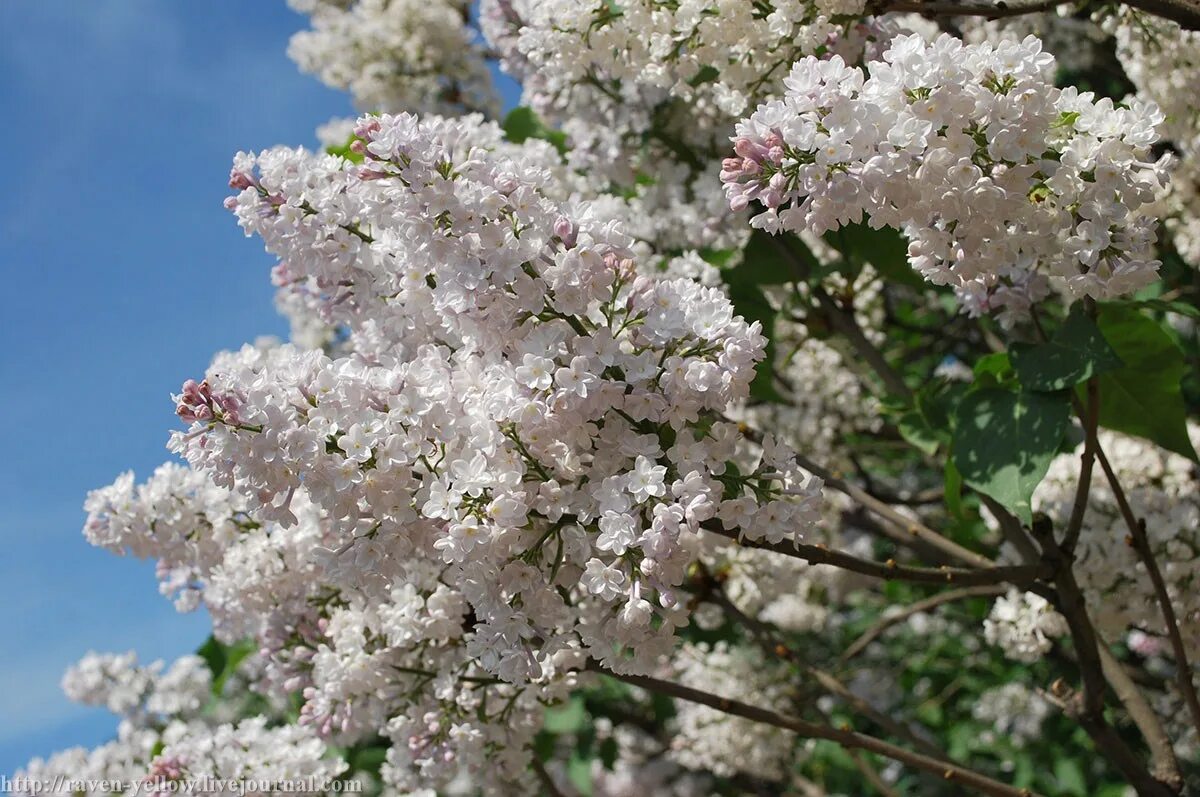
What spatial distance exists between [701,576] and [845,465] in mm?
2373

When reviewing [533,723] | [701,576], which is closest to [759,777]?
[701,576]

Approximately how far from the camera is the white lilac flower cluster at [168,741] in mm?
3449

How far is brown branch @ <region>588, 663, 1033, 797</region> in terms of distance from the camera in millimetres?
2428

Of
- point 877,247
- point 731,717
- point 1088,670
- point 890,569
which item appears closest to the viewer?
point 890,569

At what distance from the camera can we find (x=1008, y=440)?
2557mm

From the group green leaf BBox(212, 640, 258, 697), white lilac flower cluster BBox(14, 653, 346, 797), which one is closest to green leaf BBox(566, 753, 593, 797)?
white lilac flower cluster BBox(14, 653, 346, 797)

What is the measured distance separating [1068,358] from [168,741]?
312 centimetres

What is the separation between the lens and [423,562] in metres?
2.70

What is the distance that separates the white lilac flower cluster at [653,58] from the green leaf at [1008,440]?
0.93 m

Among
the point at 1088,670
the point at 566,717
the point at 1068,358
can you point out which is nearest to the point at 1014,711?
the point at 566,717

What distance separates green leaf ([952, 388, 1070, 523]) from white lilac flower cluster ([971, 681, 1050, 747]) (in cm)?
428

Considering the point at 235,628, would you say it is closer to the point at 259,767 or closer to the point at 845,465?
the point at 259,767

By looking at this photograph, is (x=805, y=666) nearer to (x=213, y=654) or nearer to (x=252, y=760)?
(x=252, y=760)

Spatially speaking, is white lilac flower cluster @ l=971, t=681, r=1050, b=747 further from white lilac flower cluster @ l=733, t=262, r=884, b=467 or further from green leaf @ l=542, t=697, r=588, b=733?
green leaf @ l=542, t=697, r=588, b=733
